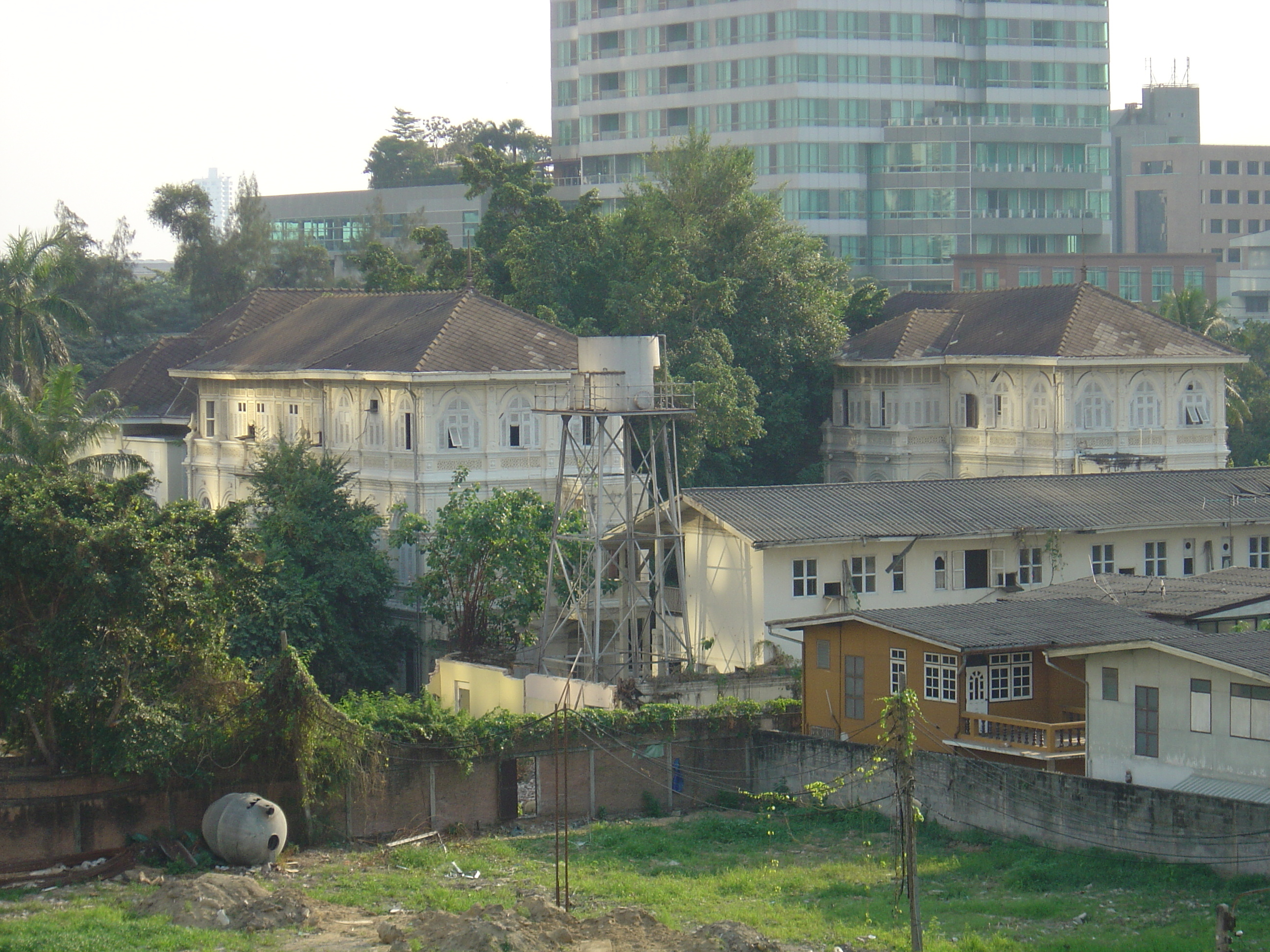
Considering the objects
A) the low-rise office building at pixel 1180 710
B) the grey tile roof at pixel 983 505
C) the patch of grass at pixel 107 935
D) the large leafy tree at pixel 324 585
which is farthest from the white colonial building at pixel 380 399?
the patch of grass at pixel 107 935

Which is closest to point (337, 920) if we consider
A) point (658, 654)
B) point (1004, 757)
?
point (1004, 757)

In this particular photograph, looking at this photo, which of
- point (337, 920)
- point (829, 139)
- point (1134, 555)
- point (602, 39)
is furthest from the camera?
point (602, 39)

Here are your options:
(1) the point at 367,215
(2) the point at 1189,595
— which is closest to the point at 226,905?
(2) the point at 1189,595

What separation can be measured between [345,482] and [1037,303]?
932 inches

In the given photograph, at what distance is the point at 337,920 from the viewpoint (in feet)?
87.1

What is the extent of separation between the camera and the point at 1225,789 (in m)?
28.1

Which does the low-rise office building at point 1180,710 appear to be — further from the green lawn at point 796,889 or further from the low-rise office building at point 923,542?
the low-rise office building at point 923,542

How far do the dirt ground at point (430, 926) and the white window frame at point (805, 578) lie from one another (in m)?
14.3

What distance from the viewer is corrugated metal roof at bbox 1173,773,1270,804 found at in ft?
90.3

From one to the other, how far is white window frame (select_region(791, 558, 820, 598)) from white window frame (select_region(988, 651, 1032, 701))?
894cm

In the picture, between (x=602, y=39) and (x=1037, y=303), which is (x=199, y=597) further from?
(x=602, y=39)

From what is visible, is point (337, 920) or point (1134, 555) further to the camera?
point (1134, 555)

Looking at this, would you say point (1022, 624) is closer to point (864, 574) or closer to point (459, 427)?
point (864, 574)

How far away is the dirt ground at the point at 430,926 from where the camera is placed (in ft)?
80.2
